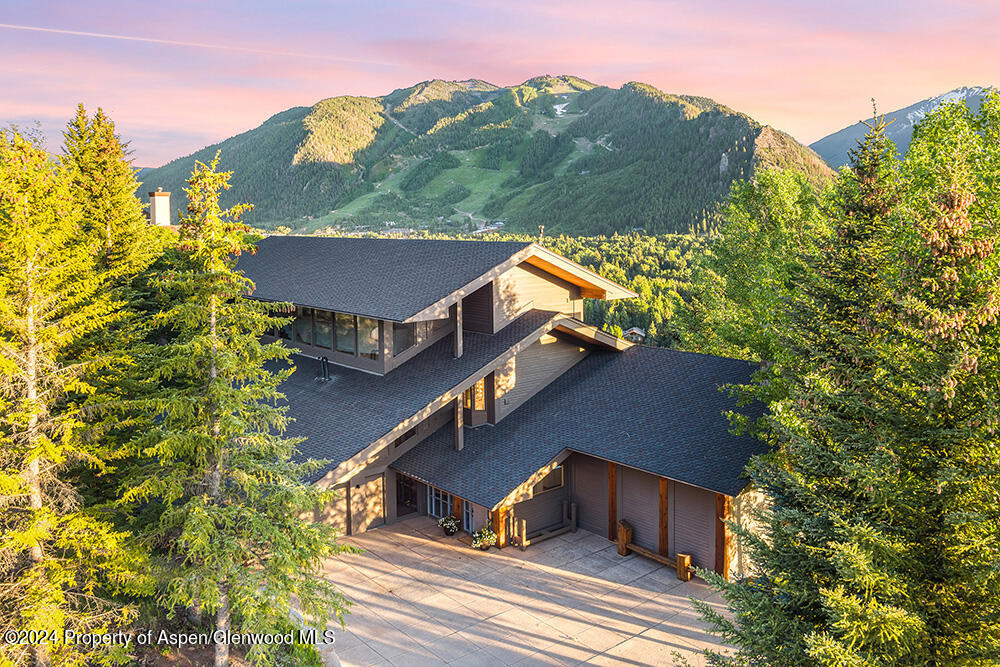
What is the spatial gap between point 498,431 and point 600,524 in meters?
4.52

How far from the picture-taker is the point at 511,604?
57.3 ft

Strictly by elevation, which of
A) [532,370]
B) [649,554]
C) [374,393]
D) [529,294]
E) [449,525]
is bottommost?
[649,554]

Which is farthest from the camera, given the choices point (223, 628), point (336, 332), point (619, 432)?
point (336, 332)

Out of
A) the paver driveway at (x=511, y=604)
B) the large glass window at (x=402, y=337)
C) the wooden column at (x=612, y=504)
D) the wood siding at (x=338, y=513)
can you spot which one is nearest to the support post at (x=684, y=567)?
the paver driveway at (x=511, y=604)

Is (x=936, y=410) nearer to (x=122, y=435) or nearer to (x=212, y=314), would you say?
(x=212, y=314)

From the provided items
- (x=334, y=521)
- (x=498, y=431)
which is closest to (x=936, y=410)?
(x=498, y=431)

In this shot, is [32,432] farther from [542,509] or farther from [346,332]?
[542,509]

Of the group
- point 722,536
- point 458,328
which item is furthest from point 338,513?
point 722,536

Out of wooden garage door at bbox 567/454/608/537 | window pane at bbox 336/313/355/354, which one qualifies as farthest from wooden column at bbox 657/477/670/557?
window pane at bbox 336/313/355/354

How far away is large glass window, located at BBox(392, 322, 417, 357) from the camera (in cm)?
2333

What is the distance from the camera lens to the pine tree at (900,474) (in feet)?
Result: 30.8

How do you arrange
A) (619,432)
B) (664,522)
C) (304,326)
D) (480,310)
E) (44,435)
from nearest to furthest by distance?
(44,435), (664,522), (619,432), (480,310), (304,326)

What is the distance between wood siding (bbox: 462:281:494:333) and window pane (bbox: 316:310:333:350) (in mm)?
5546

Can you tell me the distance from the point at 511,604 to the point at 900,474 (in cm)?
1053
